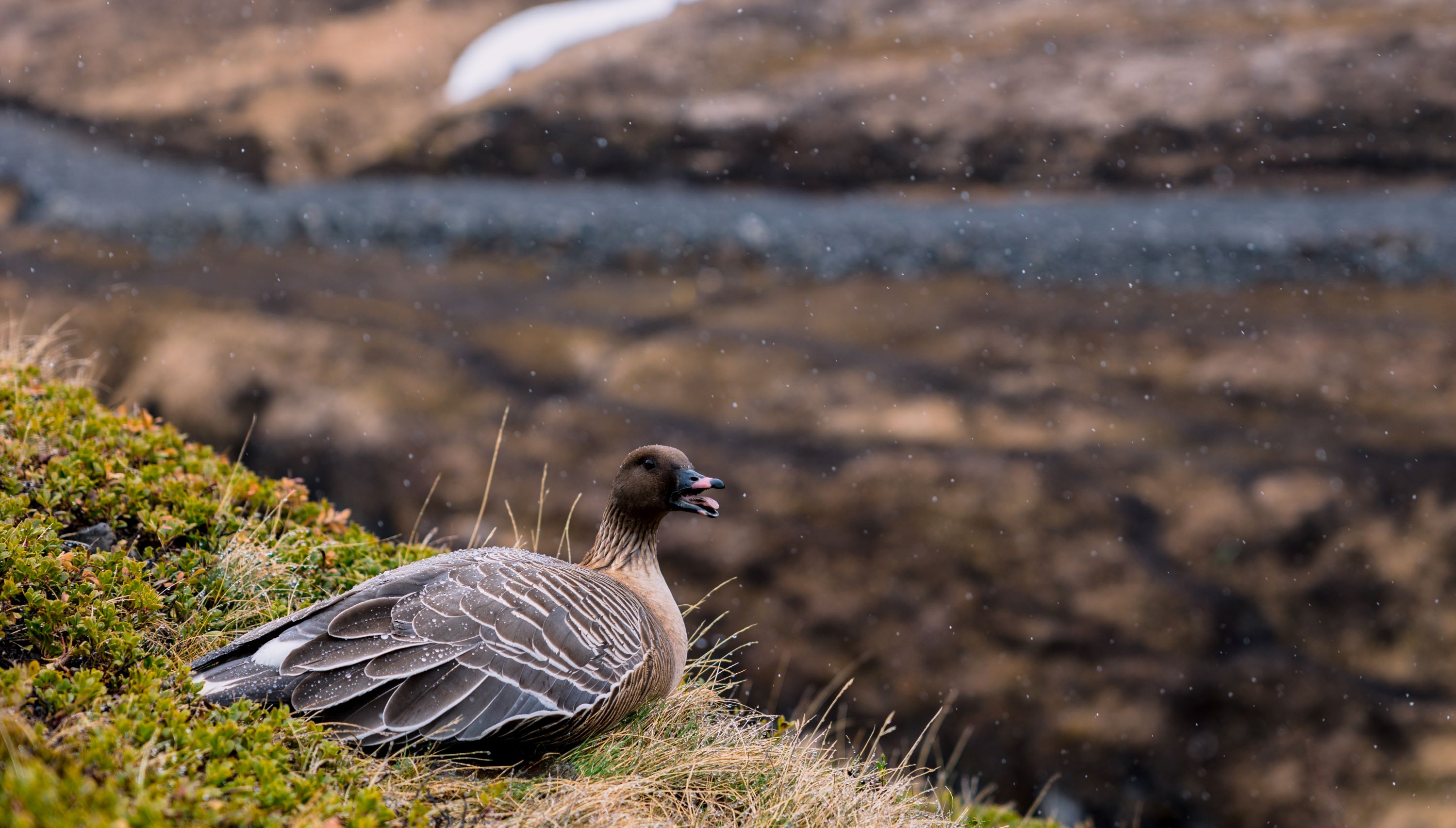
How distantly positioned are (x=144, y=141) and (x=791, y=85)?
18.6 m

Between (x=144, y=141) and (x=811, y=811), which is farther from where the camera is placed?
(x=144, y=141)

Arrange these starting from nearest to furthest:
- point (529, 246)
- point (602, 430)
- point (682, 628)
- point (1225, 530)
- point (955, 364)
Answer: point (682, 628) → point (1225, 530) → point (602, 430) → point (955, 364) → point (529, 246)

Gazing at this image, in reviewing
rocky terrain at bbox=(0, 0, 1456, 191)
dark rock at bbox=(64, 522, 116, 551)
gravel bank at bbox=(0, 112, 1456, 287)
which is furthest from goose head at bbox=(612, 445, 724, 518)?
rocky terrain at bbox=(0, 0, 1456, 191)

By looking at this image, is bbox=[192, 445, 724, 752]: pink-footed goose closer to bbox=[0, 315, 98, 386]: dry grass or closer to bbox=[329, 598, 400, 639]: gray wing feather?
bbox=[329, 598, 400, 639]: gray wing feather

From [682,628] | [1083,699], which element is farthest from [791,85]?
[682,628]

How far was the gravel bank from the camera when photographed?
23.6 meters

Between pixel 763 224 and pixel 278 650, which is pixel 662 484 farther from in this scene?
pixel 763 224

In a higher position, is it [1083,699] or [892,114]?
[892,114]

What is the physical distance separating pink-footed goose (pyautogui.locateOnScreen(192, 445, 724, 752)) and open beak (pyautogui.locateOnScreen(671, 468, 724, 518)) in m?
0.58

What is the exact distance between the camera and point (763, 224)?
25891mm

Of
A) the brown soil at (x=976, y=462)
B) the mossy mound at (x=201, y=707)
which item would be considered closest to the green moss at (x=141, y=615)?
the mossy mound at (x=201, y=707)

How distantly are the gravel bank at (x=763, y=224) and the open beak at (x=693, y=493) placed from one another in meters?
19.3

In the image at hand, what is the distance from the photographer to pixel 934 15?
110 ft

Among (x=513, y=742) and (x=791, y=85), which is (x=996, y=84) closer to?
(x=791, y=85)
